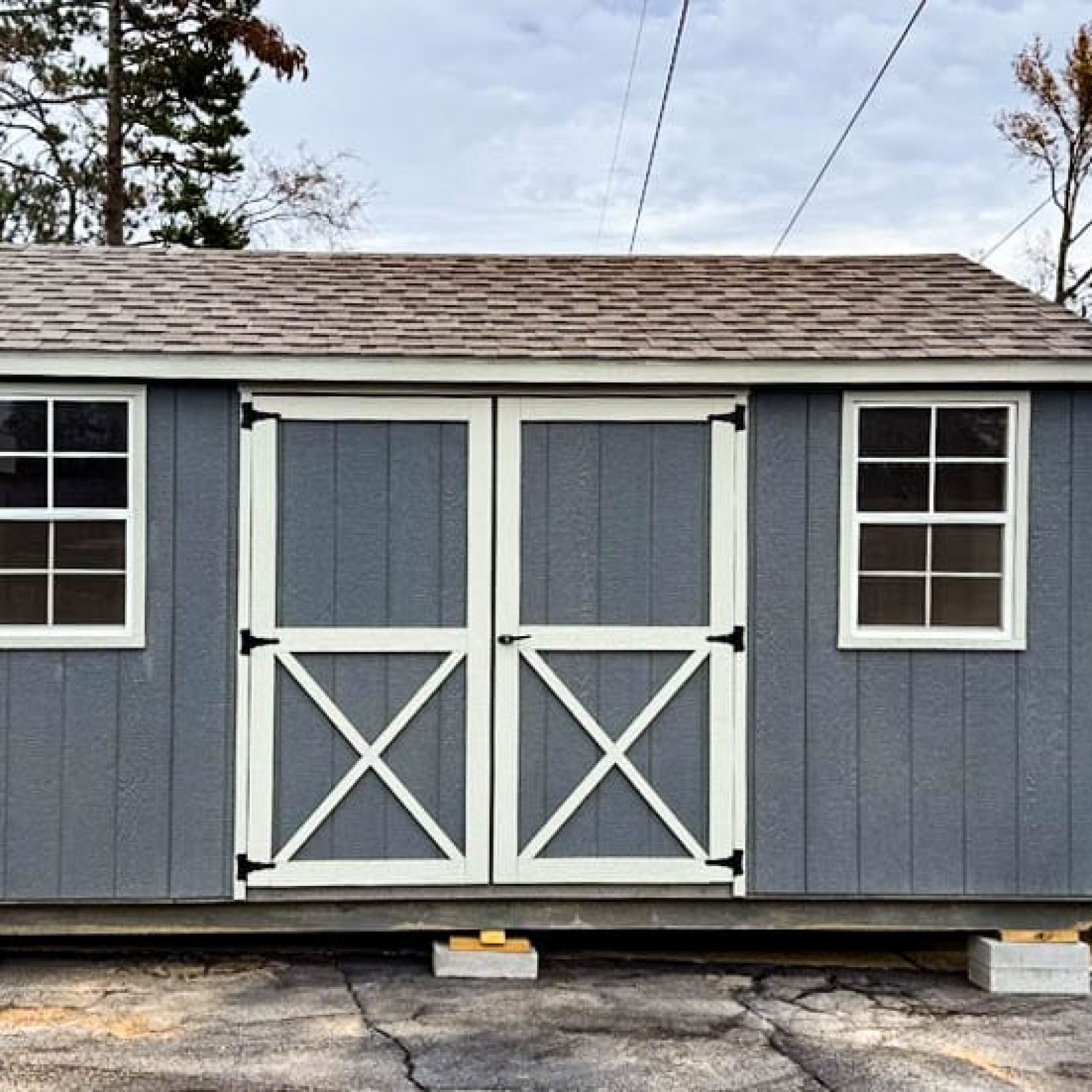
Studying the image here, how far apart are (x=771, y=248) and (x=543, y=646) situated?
13.5 m

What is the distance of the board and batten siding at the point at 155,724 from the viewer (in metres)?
5.16

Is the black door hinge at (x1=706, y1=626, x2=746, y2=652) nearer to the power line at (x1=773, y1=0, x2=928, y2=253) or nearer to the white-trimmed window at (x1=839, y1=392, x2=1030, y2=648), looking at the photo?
the white-trimmed window at (x1=839, y1=392, x2=1030, y2=648)

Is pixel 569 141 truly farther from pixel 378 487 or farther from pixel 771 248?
pixel 378 487

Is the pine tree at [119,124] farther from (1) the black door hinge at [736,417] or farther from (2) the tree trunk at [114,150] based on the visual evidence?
(1) the black door hinge at [736,417]

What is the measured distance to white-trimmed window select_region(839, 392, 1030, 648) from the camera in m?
5.37

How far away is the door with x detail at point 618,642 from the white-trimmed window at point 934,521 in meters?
0.48

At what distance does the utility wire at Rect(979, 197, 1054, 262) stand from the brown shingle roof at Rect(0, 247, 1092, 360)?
1142cm

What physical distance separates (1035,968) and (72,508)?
422cm

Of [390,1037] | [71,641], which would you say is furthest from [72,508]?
[390,1037]

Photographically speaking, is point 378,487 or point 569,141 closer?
point 378,487

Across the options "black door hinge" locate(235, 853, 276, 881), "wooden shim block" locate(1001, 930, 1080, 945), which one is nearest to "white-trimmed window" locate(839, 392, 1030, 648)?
"wooden shim block" locate(1001, 930, 1080, 945)

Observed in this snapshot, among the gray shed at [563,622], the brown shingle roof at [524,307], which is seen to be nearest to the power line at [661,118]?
the brown shingle roof at [524,307]

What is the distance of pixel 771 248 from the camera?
17.8m

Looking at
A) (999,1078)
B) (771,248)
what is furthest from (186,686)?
(771,248)
